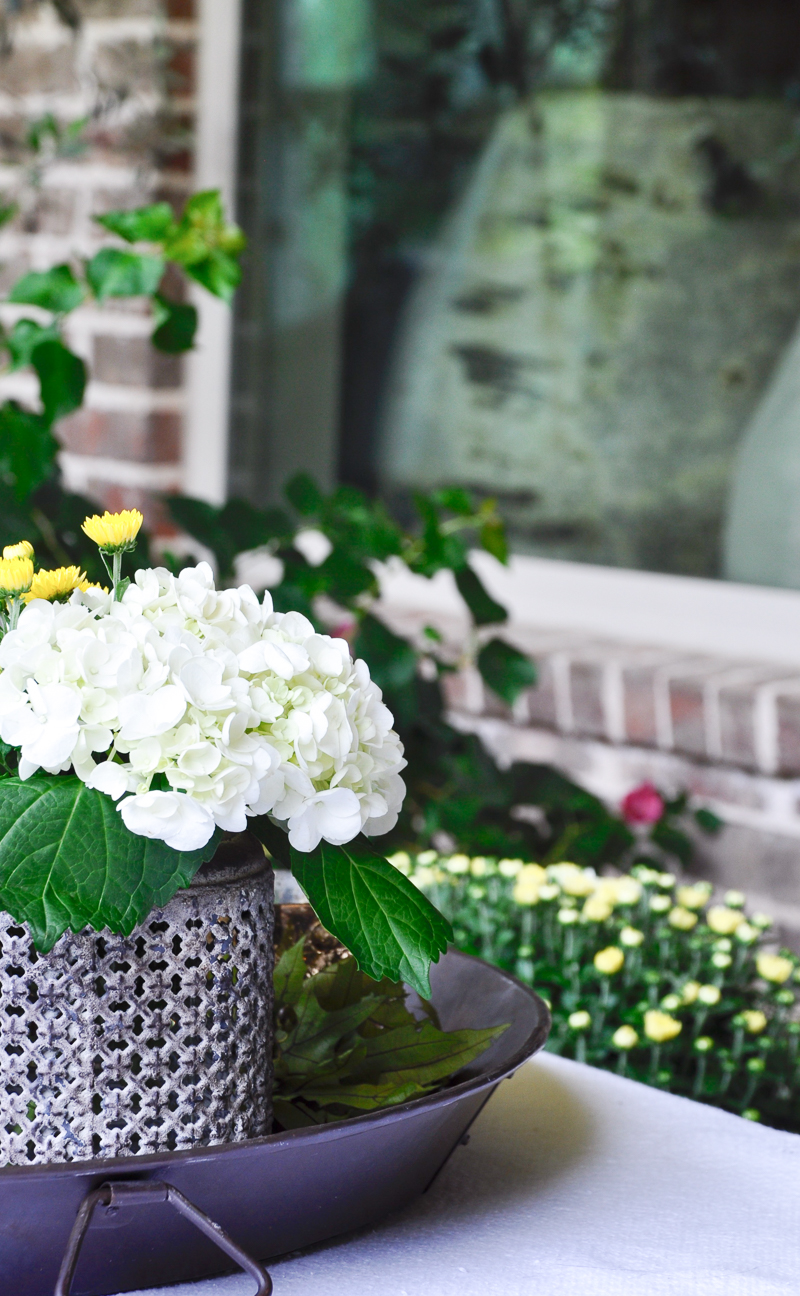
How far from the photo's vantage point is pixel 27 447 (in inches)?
52.9

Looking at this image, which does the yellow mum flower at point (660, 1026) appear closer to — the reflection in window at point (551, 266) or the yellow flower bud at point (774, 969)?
the yellow flower bud at point (774, 969)

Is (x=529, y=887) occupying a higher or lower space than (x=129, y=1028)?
lower

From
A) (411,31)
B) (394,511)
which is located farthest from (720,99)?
(394,511)

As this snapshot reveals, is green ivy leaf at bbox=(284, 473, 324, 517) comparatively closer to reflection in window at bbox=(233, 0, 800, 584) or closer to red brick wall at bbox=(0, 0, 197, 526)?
reflection in window at bbox=(233, 0, 800, 584)

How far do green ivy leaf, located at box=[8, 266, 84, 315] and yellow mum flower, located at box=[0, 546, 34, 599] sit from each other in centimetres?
82

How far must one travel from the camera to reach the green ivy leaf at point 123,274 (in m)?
1.32

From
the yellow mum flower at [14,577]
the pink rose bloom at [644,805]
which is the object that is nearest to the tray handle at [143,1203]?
the yellow mum flower at [14,577]

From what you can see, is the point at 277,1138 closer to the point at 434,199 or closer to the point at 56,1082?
the point at 56,1082

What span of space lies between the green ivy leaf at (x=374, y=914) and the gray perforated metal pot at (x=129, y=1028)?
4cm

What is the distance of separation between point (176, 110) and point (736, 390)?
1.02m

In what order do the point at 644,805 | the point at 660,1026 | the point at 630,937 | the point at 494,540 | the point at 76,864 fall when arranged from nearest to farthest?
the point at 76,864 → the point at 660,1026 → the point at 630,937 → the point at 494,540 → the point at 644,805

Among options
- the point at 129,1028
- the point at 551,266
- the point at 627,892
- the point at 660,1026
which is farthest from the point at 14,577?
the point at 551,266

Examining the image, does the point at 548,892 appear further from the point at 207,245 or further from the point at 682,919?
the point at 207,245

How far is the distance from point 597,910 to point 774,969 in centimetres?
14
